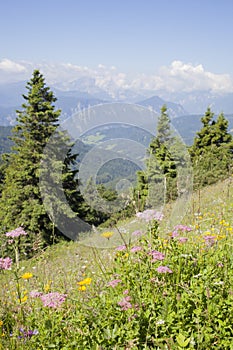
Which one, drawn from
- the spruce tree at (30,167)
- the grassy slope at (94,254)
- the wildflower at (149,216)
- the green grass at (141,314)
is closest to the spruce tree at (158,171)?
the grassy slope at (94,254)

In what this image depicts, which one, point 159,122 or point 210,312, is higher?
point 159,122

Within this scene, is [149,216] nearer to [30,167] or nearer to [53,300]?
[53,300]

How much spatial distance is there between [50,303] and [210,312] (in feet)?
3.55

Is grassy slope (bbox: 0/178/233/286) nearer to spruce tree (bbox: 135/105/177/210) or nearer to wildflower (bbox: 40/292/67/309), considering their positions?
spruce tree (bbox: 135/105/177/210)

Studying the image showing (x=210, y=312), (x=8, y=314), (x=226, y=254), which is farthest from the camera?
(x=226, y=254)

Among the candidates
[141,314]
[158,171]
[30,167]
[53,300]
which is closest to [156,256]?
[141,314]

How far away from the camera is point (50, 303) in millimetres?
2252

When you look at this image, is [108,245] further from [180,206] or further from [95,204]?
[180,206]

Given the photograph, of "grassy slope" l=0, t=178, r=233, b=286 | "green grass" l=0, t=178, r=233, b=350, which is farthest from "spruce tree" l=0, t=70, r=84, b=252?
"green grass" l=0, t=178, r=233, b=350

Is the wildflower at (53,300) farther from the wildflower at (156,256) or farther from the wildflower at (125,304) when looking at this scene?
the wildflower at (156,256)

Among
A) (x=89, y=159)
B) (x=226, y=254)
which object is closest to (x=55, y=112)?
(x=89, y=159)

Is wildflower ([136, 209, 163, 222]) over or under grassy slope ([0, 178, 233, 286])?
over

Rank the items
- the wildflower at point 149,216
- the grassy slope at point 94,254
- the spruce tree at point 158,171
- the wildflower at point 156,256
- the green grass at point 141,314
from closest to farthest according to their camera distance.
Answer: the green grass at point 141,314
the wildflower at point 156,256
the wildflower at point 149,216
the grassy slope at point 94,254
the spruce tree at point 158,171

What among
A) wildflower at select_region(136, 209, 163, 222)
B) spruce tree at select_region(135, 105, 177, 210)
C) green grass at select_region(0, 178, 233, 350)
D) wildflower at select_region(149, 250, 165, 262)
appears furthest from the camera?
spruce tree at select_region(135, 105, 177, 210)
